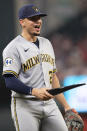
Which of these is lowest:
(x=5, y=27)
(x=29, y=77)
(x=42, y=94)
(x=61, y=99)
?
(x=61, y=99)

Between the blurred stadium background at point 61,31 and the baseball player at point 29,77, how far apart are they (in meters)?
3.96

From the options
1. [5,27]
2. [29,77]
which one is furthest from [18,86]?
[5,27]

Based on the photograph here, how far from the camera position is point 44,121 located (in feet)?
11.3

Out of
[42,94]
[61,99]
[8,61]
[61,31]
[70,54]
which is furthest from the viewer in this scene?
[61,31]

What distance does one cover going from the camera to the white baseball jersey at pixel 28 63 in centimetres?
333

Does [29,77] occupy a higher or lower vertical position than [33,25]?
lower

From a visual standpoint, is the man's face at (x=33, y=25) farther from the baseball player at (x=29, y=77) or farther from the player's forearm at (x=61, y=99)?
the player's forearm at (x=61, y=99)

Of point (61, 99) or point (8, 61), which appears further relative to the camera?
point (61, 99)

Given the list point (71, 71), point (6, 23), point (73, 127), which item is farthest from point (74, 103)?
point (73, 127)

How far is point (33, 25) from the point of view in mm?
3416

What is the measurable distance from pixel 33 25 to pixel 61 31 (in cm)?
500

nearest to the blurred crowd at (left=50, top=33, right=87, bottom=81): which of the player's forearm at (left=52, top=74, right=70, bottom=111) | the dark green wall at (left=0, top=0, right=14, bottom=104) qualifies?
the dark green wall at (left=0, top=0, right=14, bottom=104)

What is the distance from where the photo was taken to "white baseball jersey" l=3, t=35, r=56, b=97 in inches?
131

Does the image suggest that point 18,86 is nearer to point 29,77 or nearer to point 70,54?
point 29,77
